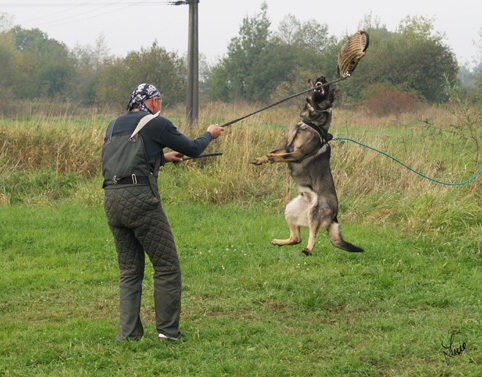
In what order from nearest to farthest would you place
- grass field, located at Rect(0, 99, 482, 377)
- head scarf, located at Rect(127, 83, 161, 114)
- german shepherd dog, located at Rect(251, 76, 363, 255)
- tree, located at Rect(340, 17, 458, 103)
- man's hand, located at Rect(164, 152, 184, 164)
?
1. grass field, located at Rect(0, 99, 482, 377)
2. head scarf, located at Rect(127, 83, 161, 114)
3. german shepherd dog, located at Rect(251, 76, 363, 255)
4. man's hand, located at Rect(164, 152, 184, 164)
5. tree, located at Rect(340, 17, 458, 103)

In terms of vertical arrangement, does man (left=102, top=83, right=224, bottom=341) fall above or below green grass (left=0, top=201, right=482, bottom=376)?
above

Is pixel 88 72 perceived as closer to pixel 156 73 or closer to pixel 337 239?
pixel 156 73

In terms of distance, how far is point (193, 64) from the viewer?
1555 cm

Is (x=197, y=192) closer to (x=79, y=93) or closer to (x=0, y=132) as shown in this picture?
(x=0, y=132)

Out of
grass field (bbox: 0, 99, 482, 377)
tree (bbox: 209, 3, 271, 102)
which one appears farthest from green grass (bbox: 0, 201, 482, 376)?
tree (bbox: 209, 3, 271, 102)

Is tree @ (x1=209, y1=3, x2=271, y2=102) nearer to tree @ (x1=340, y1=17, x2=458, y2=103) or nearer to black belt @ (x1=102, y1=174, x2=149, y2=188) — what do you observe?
tree @ (x1=340, y1=17, x2=458, y2=103)

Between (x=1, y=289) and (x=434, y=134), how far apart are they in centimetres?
892

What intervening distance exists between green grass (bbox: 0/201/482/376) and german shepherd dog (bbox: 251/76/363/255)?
→ 892mm

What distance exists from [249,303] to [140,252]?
160cm

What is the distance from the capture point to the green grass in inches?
200

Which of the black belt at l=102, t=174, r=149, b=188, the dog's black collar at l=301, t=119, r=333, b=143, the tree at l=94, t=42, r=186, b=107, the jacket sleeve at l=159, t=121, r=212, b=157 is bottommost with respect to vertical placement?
the black belt at l=102, t=174, r=149, b=188

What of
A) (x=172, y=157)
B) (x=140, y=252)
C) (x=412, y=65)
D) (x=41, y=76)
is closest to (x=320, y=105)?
(x=172, y=157)

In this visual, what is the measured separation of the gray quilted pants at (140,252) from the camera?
5266 millimetres

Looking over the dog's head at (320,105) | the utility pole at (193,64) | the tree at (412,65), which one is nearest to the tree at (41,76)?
the tree at (412,65)
